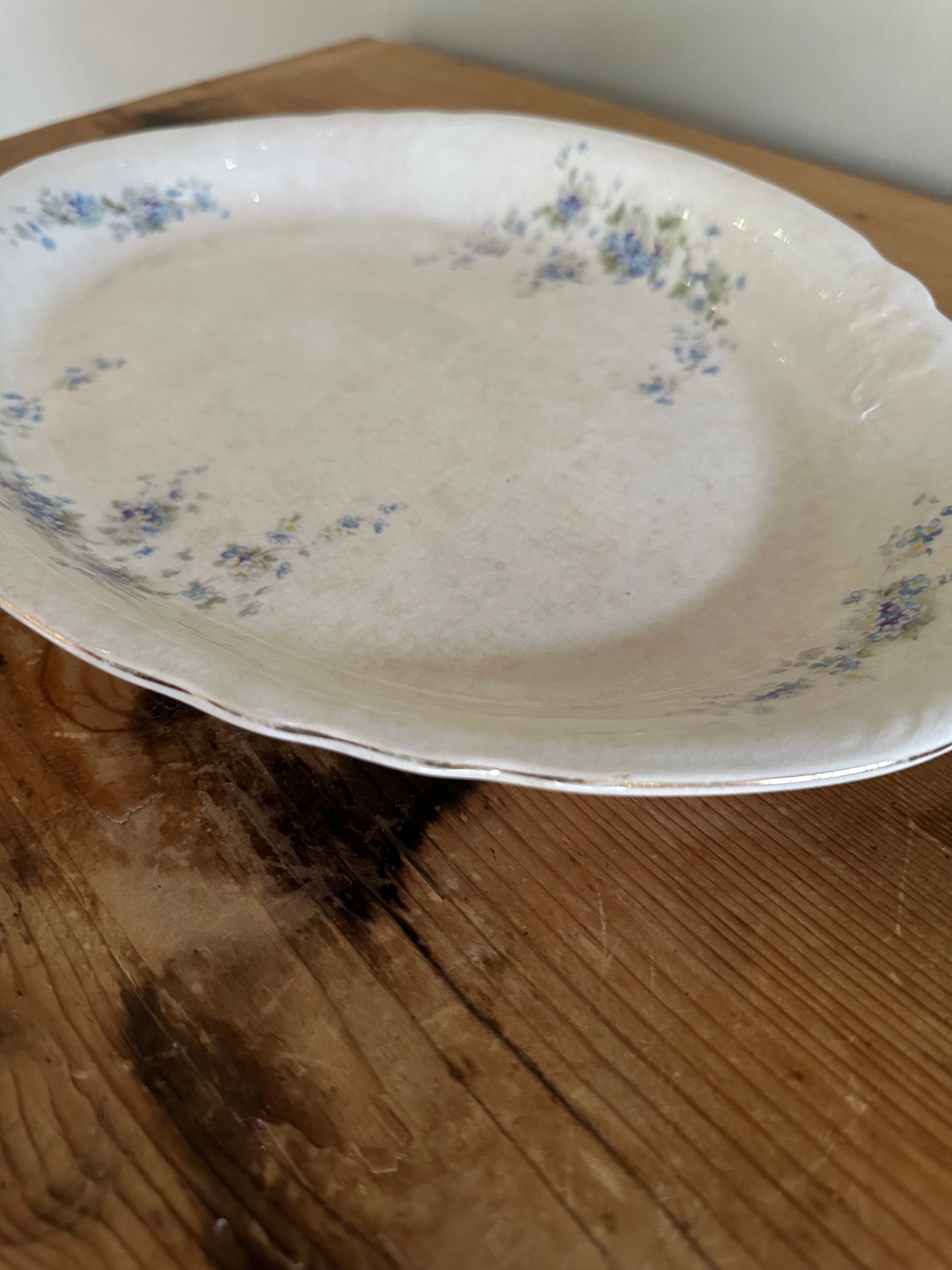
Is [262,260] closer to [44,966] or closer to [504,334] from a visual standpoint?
[504,334]

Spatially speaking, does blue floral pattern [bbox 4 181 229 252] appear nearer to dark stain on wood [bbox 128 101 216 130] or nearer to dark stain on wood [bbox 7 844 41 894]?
dark stain on wood [bbox 128 101 216 130]

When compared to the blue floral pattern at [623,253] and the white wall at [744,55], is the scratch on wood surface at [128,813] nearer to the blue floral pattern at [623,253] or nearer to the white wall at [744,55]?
the blue floral pattern at [623,253]

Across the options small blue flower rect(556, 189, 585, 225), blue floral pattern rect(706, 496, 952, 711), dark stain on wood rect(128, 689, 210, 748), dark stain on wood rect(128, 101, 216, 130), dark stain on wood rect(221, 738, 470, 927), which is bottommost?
dark stain on wood rect(221, 738, 470, 927)

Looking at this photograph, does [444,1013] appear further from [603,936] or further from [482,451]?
[482,451]

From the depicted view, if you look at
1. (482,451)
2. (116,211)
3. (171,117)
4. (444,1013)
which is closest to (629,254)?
(482,451)

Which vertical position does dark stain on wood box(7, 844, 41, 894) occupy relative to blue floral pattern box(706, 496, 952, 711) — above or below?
below

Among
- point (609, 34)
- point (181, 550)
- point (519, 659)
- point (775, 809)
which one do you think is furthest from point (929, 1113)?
point (609, 34)

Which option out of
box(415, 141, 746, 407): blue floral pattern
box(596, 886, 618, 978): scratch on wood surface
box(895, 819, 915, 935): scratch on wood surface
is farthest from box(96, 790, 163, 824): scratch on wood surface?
box(415, 141, 746, 407): blue floral pattern
